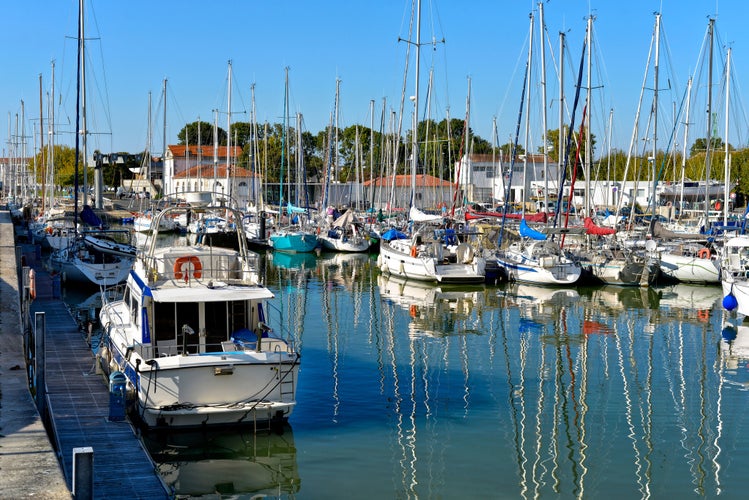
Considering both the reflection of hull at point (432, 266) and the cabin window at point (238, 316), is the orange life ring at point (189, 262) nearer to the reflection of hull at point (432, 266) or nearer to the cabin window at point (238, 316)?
the cabin window at point (238, 316)

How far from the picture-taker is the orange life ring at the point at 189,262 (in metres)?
19.2

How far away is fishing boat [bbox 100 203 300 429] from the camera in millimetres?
15930

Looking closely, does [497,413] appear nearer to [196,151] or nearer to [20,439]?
[20,439]

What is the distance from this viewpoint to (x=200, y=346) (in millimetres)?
17422

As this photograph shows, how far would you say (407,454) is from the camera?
16.3 m

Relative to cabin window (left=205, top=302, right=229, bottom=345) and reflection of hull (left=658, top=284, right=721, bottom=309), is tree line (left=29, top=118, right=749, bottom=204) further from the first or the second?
cabin window (left=205, top=302, right=229, bottom=345)

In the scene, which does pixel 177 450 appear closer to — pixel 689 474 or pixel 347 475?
pixel 347 475


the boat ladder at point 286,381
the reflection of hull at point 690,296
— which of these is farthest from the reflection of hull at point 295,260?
the boat ladder at point 286,381

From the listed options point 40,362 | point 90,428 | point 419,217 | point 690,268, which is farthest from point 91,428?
point 419,217

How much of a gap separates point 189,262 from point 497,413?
7029 mm

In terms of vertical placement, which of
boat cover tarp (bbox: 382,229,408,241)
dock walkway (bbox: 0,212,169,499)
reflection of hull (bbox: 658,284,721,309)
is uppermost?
boat cover tarp (bbox: 382,229,408,241)

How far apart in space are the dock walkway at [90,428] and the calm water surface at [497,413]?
897 mm

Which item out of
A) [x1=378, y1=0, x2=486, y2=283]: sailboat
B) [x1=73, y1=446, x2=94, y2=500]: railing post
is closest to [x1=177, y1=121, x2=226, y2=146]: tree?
[x1=378, y1=0, x2=486, y2=283]: sailboat

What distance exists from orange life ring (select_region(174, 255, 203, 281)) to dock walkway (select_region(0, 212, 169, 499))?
2641mm
